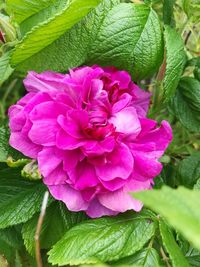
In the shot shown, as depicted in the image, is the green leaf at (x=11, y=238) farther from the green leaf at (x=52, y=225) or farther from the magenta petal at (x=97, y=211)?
the magenta petal at (x=97, y=211)

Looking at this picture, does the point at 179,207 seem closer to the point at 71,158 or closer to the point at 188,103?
the point at 71,158

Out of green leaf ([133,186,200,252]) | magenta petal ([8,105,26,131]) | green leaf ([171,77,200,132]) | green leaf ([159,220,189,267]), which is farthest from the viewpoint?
green leaf ([171,77,200,132])

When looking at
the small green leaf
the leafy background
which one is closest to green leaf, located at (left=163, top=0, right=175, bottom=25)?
the leafy background

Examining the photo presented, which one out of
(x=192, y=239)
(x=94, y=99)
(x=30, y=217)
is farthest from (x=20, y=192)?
(x=192, y=239)

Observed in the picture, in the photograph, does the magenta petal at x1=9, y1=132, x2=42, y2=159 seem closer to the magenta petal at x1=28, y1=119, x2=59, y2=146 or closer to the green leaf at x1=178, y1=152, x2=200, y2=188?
the magenta petal at x1=28, y1=119, x2=59, y2=146

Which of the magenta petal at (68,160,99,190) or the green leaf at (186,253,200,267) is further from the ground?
A: the magenta petal at (68,160,99,190)
